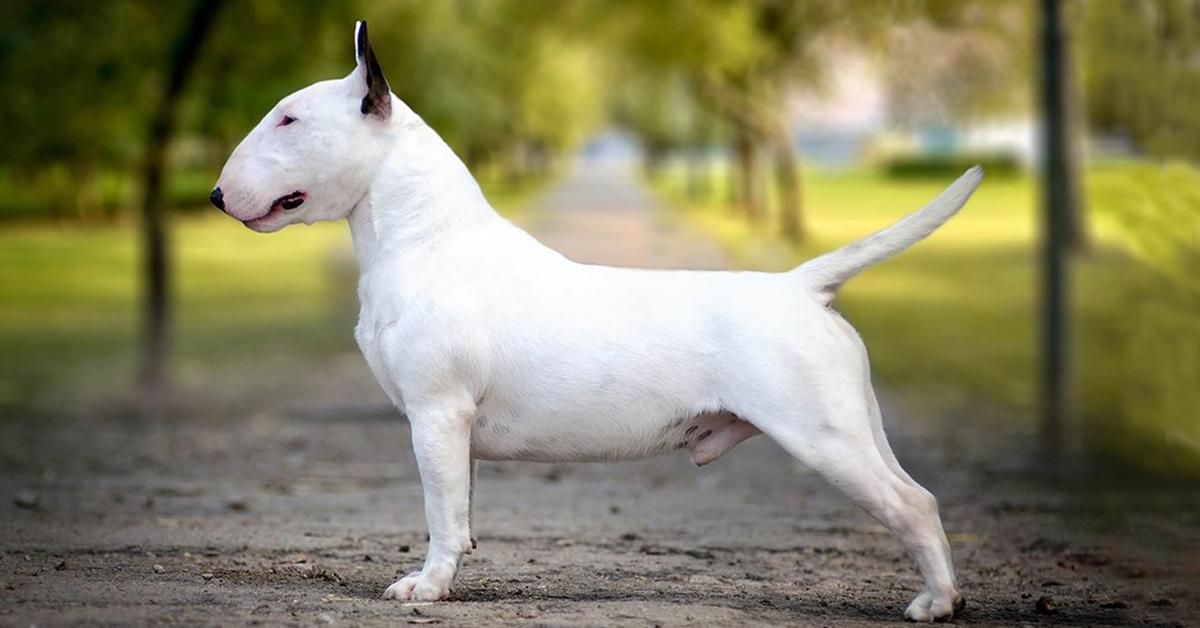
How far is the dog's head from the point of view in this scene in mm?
6273

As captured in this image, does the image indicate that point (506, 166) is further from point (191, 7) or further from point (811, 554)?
point (811, 554)

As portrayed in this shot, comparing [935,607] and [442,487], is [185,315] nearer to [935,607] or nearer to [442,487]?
[442,487]

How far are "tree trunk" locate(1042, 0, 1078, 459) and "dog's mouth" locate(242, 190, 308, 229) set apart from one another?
320 inches

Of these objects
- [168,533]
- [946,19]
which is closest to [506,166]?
[946,19]

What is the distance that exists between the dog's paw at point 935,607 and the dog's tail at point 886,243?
999 millimetres

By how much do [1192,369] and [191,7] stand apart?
10.1 metres

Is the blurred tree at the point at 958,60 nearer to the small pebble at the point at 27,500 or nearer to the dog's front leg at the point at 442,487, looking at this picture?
the small pebble at the point at 27,500

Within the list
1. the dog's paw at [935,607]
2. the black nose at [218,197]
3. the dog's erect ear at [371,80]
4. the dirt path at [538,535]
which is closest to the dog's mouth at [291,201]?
the black nose at [218,197]

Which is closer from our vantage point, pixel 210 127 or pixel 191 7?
pixel 191 7

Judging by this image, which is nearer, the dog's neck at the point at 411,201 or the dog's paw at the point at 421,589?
the dog's paw at the point at 421,589

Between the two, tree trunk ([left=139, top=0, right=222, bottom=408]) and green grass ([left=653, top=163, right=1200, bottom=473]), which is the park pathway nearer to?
green grass ([left=653, top=163, right=1200, bottom=473])

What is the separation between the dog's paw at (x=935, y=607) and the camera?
601cm

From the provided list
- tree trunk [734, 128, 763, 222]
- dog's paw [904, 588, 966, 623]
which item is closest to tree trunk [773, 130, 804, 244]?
tree trunk [734, 128, 763, 222]

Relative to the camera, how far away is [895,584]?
7270 mm
